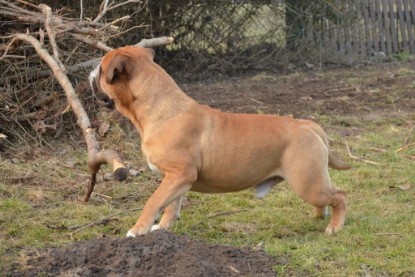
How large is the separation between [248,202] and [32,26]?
154 inches

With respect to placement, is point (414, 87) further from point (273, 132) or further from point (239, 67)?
point (273, 132)

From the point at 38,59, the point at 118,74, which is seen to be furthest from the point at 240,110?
the point at 118,74

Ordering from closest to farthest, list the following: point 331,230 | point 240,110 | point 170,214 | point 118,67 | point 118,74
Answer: point 118,67 < point 118,74 < point 331,230 < point 170,214 < point 240,110

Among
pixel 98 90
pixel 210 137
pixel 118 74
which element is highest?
pixel 118 74

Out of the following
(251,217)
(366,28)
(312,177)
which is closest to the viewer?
(312,177)

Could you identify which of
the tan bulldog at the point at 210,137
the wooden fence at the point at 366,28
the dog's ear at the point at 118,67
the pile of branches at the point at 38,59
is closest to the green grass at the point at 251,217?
the tan bulldog at the point at 210,137

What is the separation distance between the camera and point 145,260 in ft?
17.8

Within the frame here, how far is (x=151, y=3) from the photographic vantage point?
587 inches

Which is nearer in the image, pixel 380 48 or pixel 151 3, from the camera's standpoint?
pixel 151 3

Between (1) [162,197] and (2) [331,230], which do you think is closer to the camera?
(1) [162,197]

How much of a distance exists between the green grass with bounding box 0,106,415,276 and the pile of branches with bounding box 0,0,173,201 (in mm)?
788

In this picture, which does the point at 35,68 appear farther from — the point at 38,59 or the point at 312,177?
the point at 312,177

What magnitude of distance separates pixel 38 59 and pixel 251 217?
4102 millimetres

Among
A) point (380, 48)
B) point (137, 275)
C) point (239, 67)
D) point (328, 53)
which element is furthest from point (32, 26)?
point (380, 48)
